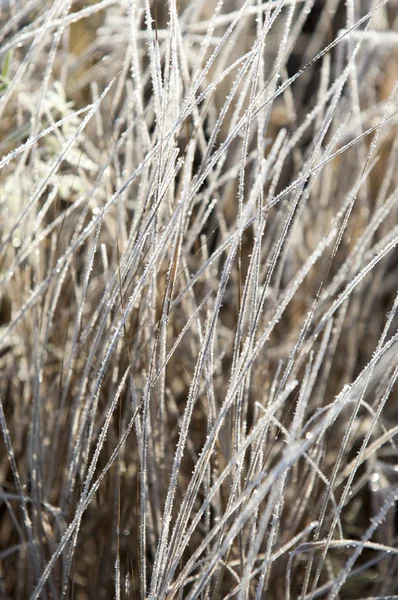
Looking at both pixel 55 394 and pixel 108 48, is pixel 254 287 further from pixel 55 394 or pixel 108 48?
pixel 108 48

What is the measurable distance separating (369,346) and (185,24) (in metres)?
0.65

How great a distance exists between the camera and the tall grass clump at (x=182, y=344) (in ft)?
1.88

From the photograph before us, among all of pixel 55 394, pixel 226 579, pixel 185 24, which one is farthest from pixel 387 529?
pixel 185 24

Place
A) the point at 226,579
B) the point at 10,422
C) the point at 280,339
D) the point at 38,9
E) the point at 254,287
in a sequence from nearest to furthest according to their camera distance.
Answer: the point at 254,287 → the point at 226,579 → the point at 10,422 → the point at 38,9 → the point at 280,339

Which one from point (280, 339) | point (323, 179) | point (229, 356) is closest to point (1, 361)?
point (229, 356)

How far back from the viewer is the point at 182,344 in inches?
36.1

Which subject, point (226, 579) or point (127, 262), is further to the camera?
point (226, 579)

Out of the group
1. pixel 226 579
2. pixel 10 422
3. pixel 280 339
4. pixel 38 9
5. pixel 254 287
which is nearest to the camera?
pixel 254 287

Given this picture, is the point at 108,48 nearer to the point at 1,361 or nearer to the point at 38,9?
the point at 38,9

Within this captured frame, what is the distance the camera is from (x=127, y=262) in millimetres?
622

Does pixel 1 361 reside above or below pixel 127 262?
below

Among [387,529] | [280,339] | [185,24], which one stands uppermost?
[185,24]

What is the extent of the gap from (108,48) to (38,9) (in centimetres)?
22

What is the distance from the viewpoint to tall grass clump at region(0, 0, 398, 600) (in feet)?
1.88
